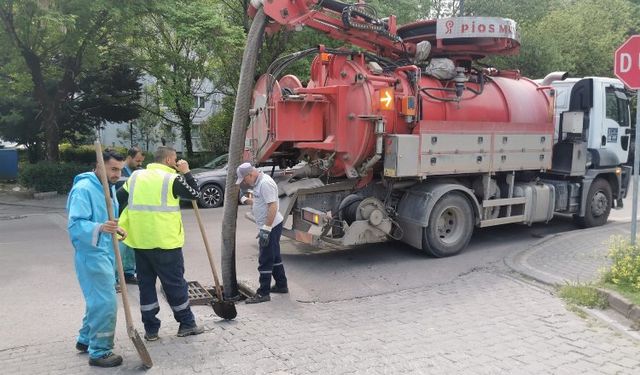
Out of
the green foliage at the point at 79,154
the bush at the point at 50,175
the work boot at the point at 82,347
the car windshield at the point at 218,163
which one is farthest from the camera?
the green foliage at the point at 79,154

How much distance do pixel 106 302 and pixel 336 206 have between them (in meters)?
4.14

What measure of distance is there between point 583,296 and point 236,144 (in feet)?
13.5

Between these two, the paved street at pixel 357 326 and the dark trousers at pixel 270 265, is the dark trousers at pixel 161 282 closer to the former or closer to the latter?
the paved street at pixel 357 326

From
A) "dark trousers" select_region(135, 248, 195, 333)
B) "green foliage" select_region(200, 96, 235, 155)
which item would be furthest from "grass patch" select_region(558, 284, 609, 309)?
"green foliage" select_region(200, 96, 235, 155)

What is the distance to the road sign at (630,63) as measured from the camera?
21.4ft

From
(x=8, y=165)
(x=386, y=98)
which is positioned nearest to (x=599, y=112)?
(x=386, y=98)

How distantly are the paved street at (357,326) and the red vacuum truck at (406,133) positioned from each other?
2.50 feet

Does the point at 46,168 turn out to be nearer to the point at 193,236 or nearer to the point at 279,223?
the point at 193,236

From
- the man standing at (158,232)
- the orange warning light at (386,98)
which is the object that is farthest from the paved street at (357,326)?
the orange warning light at (386,98)

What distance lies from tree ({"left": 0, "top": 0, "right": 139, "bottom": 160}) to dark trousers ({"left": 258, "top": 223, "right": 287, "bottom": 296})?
28.8 ft

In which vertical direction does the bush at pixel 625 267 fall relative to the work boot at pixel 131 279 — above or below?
above

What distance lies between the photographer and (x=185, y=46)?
18.4 metres

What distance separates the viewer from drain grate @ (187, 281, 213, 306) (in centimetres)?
588

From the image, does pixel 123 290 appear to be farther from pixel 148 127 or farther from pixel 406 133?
pixel 148 127
